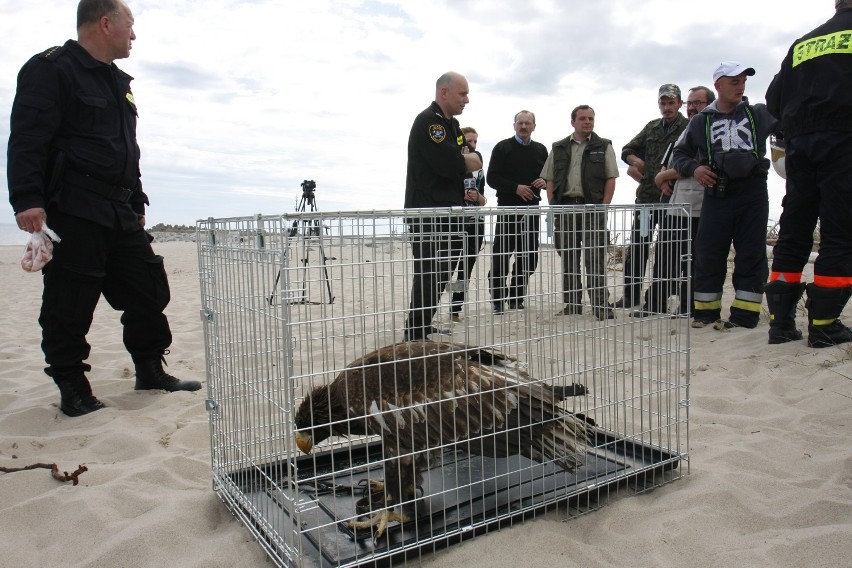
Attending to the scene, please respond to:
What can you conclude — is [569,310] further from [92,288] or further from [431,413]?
[92,288]

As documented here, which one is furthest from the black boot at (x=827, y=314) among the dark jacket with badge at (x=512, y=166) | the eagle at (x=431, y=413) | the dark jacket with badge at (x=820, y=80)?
the dark jacket with badge at (x=512, y=166)

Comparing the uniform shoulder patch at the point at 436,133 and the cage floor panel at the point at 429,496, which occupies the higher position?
the uniform shoulder patch at the point at 436,133

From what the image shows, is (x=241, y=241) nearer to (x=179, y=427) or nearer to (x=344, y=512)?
(x=344, y=512)

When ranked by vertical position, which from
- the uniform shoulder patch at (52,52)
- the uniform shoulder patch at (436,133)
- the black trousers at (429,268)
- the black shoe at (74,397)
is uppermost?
the uniform shoulder patch at (52,52)

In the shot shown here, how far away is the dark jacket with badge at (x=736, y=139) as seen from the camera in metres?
4.89

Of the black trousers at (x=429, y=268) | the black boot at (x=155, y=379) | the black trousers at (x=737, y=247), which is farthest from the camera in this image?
the black trousers at (x=737, y=247)

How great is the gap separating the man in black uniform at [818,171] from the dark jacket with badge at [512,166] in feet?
8.31

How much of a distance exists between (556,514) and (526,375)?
0.56 meters

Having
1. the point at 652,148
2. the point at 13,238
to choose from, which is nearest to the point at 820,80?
the point at 652,148

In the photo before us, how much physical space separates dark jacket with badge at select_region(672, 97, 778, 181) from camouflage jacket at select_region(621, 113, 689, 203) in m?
0.65

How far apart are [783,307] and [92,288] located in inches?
181

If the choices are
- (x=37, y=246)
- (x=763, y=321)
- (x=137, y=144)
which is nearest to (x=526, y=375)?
(x=37, y=246)

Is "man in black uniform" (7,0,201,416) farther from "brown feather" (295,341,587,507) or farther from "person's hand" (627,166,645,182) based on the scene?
"person's hand" (627,166,645,182)

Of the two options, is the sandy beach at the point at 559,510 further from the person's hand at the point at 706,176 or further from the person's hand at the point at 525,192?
the person's hand at the point at 525,192
